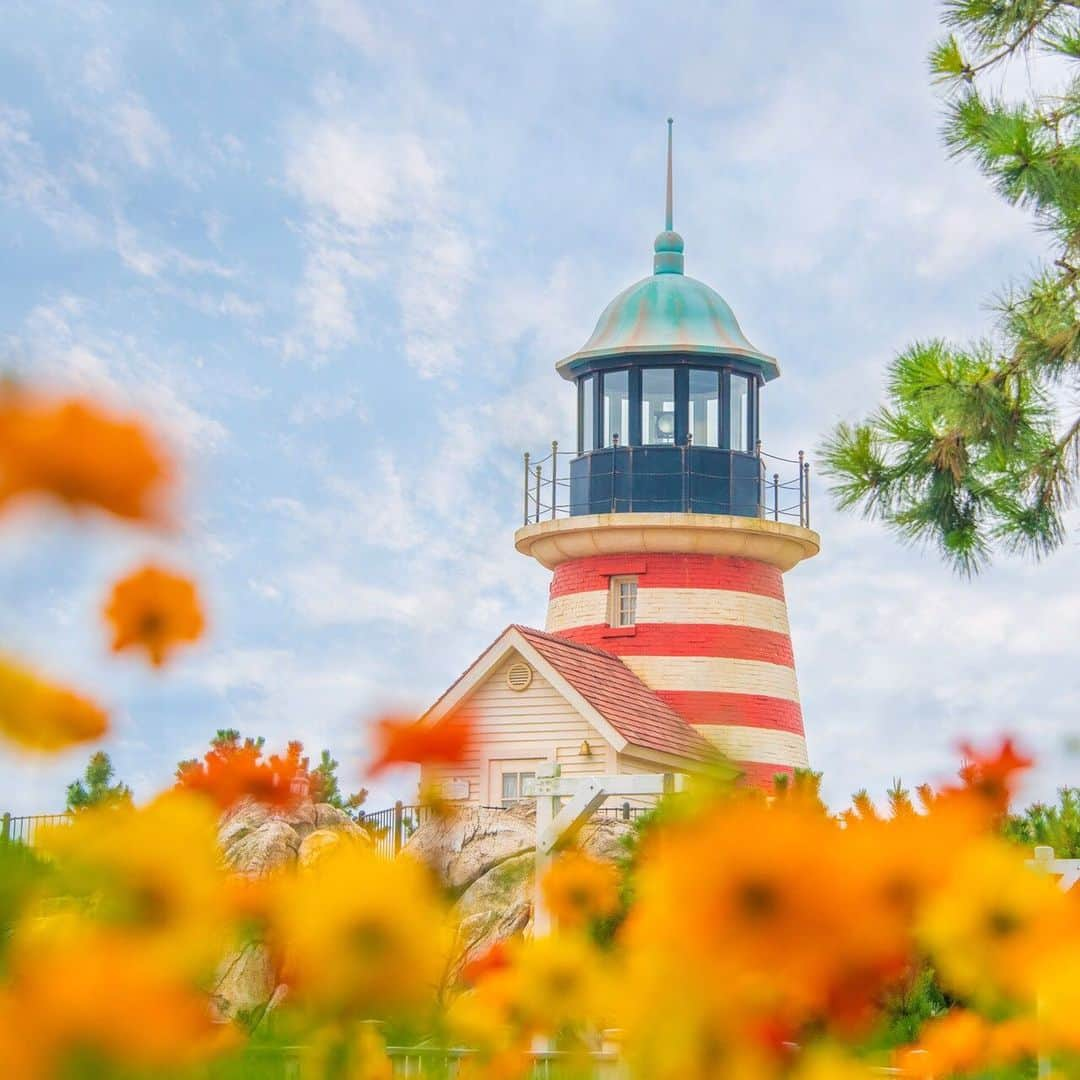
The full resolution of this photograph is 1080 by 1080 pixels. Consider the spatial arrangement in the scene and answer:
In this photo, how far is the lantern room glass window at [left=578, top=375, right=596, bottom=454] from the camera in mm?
23641

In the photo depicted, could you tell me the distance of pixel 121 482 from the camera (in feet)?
3.68

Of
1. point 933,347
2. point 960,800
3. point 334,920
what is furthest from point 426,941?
point 933,347

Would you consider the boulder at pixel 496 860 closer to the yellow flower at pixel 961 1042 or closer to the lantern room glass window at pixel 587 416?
the lantern room glass window at pixel 587 416

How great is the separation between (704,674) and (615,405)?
3.91 meters

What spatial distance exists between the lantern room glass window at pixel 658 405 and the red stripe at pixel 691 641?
2541 millimetres

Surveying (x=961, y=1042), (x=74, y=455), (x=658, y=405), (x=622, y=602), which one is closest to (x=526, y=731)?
(x=622, y=602)

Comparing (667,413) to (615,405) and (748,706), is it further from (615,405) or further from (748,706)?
(748,706)

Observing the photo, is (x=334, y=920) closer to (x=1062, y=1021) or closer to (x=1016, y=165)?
(x=1062, y=1021)

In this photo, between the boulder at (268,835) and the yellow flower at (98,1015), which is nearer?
the yellow flower at (98,1015)

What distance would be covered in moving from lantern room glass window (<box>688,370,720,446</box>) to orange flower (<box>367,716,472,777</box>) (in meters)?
21.9

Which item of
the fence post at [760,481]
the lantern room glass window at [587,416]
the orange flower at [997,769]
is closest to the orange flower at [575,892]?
the orange flower at [997,769]

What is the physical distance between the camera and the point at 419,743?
1.61 metres

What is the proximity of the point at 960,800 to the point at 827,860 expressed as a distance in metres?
0.39

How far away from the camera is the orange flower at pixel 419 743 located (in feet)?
5.09
